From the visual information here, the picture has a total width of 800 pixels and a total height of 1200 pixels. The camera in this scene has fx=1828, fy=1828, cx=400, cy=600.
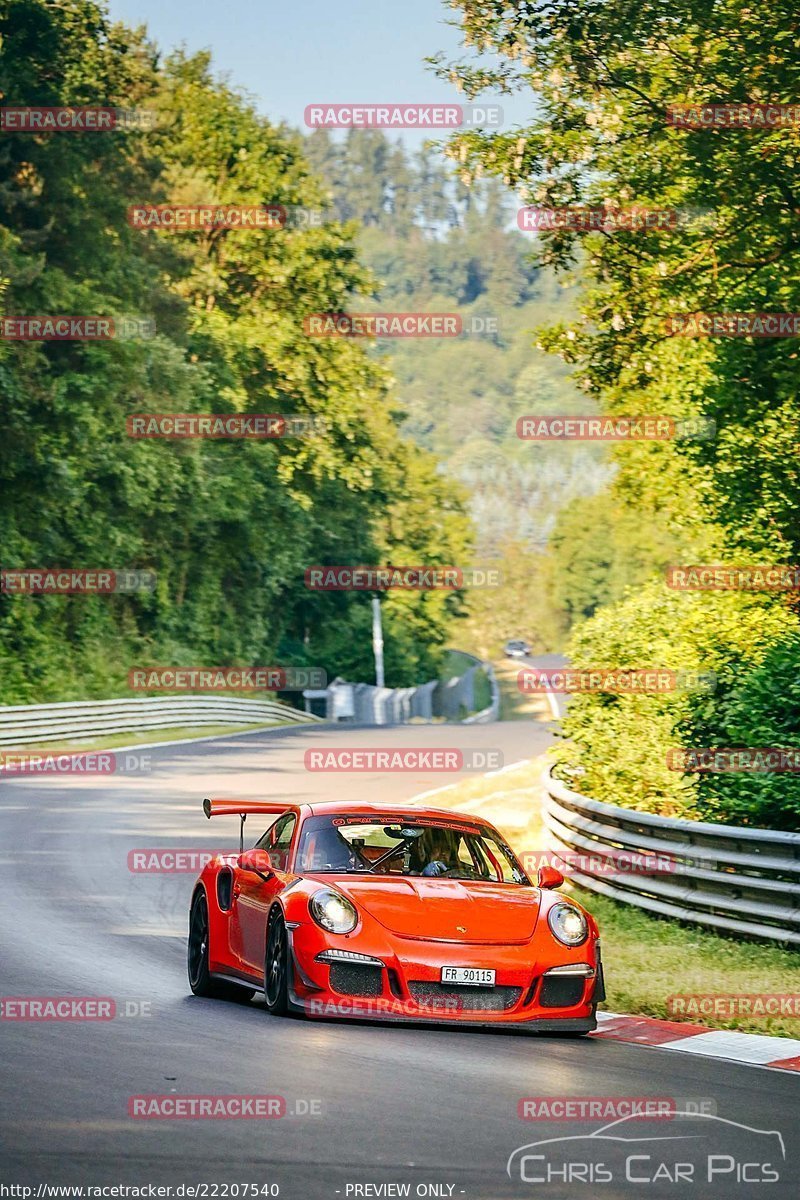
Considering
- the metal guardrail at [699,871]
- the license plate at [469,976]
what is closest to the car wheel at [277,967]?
the license plate at [469,976]

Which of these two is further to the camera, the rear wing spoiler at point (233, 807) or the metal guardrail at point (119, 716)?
the metal guardrail at point (119, 716)

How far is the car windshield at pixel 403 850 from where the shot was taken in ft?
36.2

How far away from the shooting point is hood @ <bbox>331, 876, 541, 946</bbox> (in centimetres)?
1003

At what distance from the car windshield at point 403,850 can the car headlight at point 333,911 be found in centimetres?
66

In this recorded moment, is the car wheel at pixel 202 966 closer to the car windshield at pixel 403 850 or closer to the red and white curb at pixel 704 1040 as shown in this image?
the car windshield at pixel 403 850

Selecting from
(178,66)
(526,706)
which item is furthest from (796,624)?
(526,706)

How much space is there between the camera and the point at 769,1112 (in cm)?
786

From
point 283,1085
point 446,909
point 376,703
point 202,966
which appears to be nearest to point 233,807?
point 202,966

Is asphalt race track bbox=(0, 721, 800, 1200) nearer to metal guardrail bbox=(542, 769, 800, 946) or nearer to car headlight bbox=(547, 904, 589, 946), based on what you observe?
car headlight bbox=(547, 904, 589, 946)

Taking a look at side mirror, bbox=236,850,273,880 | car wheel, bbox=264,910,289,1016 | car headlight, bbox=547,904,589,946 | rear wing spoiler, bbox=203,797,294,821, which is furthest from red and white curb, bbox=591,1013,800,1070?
rear wing spoiler, bbox=203,797,294,821

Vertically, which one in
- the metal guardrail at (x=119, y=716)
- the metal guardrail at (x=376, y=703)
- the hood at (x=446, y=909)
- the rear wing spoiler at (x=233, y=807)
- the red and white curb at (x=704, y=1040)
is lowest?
the metal guardrail at (x=376, y=703)

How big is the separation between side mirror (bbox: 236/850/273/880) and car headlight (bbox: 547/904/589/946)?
5.59 ft

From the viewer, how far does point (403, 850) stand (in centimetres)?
1127

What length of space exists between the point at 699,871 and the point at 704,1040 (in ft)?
12.0
